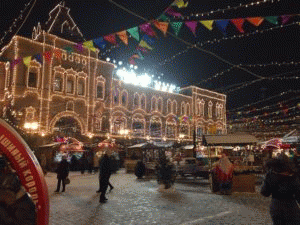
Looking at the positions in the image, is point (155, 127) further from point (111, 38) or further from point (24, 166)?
point (24, 166)

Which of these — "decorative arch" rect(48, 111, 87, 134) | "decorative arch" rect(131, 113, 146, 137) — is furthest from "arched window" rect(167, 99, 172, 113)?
"decorative arch" rect(48, 111, 87, 134)

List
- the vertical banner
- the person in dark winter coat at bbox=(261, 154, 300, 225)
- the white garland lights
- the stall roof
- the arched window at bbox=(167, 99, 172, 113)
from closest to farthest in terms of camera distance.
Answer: the vertical banner, the person in dark winter coat at bbox=(261, 154, 300, 225), the stall roof, the white garland lights, the arched window at bbox=(167, 99, 172, 113)

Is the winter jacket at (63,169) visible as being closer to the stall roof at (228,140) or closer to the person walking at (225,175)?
the stall roof at (228,140)

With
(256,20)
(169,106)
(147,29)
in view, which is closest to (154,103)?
(169,106)

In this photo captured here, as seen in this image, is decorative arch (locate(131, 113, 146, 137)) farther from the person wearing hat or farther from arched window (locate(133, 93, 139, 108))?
the person wearing hat

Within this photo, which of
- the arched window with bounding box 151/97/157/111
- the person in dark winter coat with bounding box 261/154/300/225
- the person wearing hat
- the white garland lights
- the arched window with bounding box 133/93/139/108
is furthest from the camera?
the arched window with bounding box 151/97/157/111

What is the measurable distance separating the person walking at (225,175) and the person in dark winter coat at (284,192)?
793cm

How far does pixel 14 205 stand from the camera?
8.41 ft

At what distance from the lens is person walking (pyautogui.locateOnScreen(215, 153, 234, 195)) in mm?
12102

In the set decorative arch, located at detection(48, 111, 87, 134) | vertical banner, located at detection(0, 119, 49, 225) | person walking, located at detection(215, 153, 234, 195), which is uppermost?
decorative arch, located at detection(48, 111, 87, 134)

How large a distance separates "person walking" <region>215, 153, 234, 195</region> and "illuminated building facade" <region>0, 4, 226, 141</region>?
16217 millimetres

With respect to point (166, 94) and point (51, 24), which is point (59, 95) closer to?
point (51, 24)

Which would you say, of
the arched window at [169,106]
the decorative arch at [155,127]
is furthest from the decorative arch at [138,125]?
the arched window at [169,106]

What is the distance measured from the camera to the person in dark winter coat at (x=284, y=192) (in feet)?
13.4
